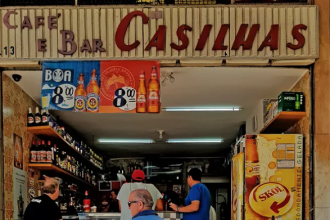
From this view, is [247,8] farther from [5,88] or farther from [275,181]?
[5,88]

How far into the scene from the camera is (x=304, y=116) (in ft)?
23.8

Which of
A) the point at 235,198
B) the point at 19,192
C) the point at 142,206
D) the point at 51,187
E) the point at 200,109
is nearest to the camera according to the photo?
the point at 142,206

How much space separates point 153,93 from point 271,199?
2.06m

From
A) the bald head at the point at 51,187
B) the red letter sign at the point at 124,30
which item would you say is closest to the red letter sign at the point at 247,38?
the red letter sign at the point at 124,30

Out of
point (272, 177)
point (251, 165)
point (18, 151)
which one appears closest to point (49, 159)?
point (18, 151)

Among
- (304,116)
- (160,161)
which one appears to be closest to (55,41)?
(304,116)

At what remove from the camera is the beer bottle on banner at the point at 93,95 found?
700cm

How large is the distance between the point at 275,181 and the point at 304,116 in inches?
36.5

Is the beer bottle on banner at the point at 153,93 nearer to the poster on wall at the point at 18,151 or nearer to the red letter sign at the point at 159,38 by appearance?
the red letter sign at the point at 159,38

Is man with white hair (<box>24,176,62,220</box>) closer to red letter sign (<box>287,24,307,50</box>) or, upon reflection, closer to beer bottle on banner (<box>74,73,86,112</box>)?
beer bottle on banner (<box>74,73,86,112</box>)

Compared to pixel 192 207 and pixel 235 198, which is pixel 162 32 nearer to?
pixel 192 207

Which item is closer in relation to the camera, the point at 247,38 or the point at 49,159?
the point at 247,38

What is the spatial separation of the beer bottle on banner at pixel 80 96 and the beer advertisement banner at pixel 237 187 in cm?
224

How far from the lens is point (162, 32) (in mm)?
6926
